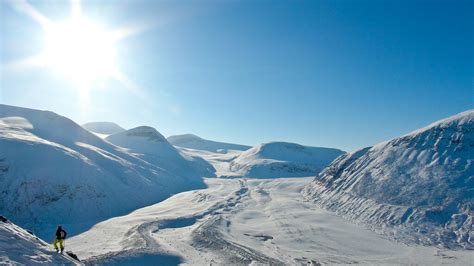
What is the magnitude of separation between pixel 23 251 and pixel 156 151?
131484 mm

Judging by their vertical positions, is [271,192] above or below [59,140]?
below

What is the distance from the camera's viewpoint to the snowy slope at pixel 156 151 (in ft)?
436

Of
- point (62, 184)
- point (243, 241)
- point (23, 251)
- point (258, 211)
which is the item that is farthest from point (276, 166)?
point (23, 251)

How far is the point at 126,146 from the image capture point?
151 metres

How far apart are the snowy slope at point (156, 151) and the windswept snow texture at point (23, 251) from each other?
338ft

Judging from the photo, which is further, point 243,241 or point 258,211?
point 258,211

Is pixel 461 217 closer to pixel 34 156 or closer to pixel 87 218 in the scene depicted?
pixel 87 218

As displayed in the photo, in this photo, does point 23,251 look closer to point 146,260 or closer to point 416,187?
point 146,260

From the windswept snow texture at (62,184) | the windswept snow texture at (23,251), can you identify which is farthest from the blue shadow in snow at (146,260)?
the windswept snow texture at (62,184)

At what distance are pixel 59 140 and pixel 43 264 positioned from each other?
84036mm

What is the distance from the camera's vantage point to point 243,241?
40125mm

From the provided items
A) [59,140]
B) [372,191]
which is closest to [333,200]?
[372,191]

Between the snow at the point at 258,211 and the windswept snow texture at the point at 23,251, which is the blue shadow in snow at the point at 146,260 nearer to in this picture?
the snow at the point at 258,211

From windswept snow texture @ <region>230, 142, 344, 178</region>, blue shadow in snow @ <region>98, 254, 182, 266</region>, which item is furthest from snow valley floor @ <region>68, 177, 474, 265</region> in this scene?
windswept snow texture @ <region>230, 142, 344, 178</region>
